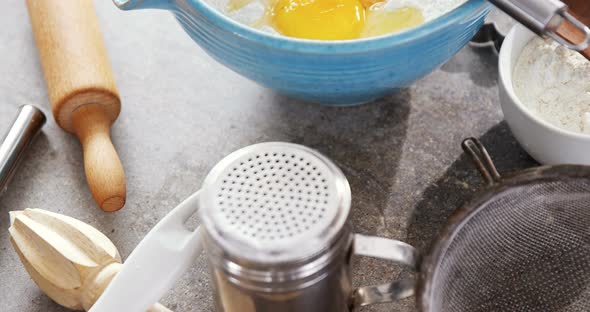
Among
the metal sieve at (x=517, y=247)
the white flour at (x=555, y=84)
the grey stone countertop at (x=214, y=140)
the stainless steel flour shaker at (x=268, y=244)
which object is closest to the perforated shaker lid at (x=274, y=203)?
the stainless steel flour shaker at (x=268, y=244)

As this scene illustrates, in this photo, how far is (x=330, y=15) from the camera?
0.91m

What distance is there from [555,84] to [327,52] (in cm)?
29

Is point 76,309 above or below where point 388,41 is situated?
below

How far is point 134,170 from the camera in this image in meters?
0.93

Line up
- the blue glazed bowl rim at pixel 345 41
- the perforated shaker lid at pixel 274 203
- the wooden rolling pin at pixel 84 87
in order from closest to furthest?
the perforated shaker lid at pixel 274 203
the blue glazed bowl rim at pixel 345 41
the wooden rolling pin at pixel 84 87

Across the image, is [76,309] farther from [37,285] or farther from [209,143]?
[209,143]

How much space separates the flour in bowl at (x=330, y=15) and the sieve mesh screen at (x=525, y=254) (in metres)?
0.27

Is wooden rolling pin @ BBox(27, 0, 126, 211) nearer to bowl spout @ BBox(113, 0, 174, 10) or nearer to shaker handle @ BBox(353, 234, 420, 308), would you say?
bowl spout @ BBox(113, 0, 174, 10)

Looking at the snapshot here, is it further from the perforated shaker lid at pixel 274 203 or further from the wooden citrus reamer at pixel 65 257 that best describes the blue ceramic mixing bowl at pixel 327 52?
the wooden citrus reamer at pixel 65 257

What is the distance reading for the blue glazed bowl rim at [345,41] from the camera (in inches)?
29.4

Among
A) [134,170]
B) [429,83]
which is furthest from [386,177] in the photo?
[134,170]

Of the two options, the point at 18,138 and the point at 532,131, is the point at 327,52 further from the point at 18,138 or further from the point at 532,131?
the point at 18,138

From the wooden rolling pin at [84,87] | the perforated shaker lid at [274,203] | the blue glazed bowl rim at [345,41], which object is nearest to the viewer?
the perforated shaker lid at [274,203]

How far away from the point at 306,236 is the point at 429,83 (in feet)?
1.54
